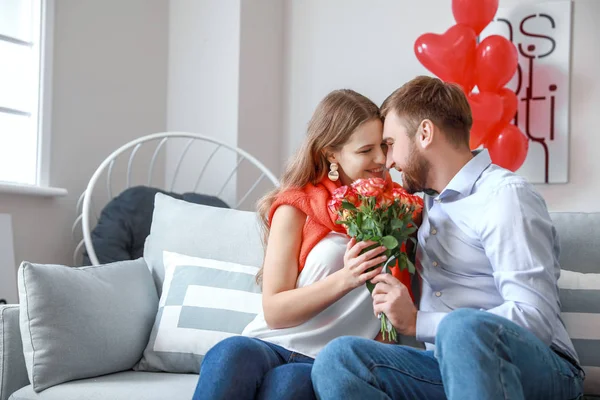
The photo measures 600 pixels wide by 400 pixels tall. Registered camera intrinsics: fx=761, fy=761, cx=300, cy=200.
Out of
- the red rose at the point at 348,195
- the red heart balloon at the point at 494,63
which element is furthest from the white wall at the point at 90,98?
the red rose at the point at 348,195

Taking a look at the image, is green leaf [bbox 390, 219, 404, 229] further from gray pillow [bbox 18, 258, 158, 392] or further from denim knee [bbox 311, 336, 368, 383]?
gray pillow [bbox 18, 258, 158, 392]

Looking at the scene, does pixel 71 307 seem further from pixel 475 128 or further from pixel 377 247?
pixel 475 128

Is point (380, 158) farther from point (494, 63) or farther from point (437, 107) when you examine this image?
point (494, 63)

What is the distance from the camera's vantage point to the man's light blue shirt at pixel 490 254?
4.68ft

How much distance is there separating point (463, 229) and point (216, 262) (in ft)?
2.64

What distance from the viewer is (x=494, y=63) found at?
9.91 feet

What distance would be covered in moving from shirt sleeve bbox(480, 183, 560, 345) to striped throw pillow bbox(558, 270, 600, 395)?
0.36m

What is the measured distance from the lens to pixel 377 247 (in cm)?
158

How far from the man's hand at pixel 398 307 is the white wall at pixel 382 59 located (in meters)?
2.03

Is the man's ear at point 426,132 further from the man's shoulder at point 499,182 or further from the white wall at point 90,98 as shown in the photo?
the white wall at point 90,98

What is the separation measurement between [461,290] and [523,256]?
0.22 m

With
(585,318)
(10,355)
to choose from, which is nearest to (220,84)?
(10,355)

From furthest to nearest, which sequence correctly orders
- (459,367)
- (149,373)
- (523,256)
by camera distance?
(149,373), (523,256), (459,367)

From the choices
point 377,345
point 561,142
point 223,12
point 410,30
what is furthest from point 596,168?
point 377,345
